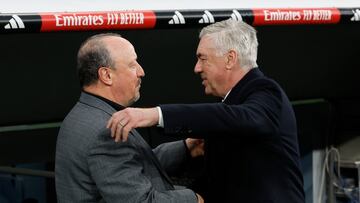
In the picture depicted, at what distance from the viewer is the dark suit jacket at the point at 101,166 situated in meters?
2.36

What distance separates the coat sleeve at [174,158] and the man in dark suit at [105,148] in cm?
28

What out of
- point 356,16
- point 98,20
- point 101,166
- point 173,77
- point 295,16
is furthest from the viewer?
point 173,77

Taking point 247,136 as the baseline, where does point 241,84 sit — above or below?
above

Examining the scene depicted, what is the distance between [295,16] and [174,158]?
1.42 meters

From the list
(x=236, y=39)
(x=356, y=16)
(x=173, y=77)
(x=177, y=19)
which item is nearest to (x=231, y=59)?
(x=236, y=39)

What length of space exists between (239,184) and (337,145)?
11.7 feet

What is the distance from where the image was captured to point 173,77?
4613 millimetres

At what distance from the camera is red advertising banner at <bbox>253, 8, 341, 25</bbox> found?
392 cm

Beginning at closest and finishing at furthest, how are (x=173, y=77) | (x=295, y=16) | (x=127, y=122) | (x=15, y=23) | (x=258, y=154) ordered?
1. (x=127, y=122)
2. (x=258, y=154)
3. (x=15, y=23)
4. (x=295, y=16)
5. (x=173, y=77)

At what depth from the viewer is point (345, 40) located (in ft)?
16.6

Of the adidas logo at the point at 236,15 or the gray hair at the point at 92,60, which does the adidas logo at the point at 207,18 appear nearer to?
the adidas logo at the point at 236,15

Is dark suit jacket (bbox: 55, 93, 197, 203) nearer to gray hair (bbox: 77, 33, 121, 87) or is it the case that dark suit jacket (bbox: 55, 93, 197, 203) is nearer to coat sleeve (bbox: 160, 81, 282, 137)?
gray hair (bbox: 77, 33, 121, 87)

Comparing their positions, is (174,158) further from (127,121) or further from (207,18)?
(207,18)

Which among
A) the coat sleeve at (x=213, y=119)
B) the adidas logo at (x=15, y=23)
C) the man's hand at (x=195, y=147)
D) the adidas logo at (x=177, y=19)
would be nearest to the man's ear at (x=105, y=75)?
the coat sleeve at (x=213, y=119)
